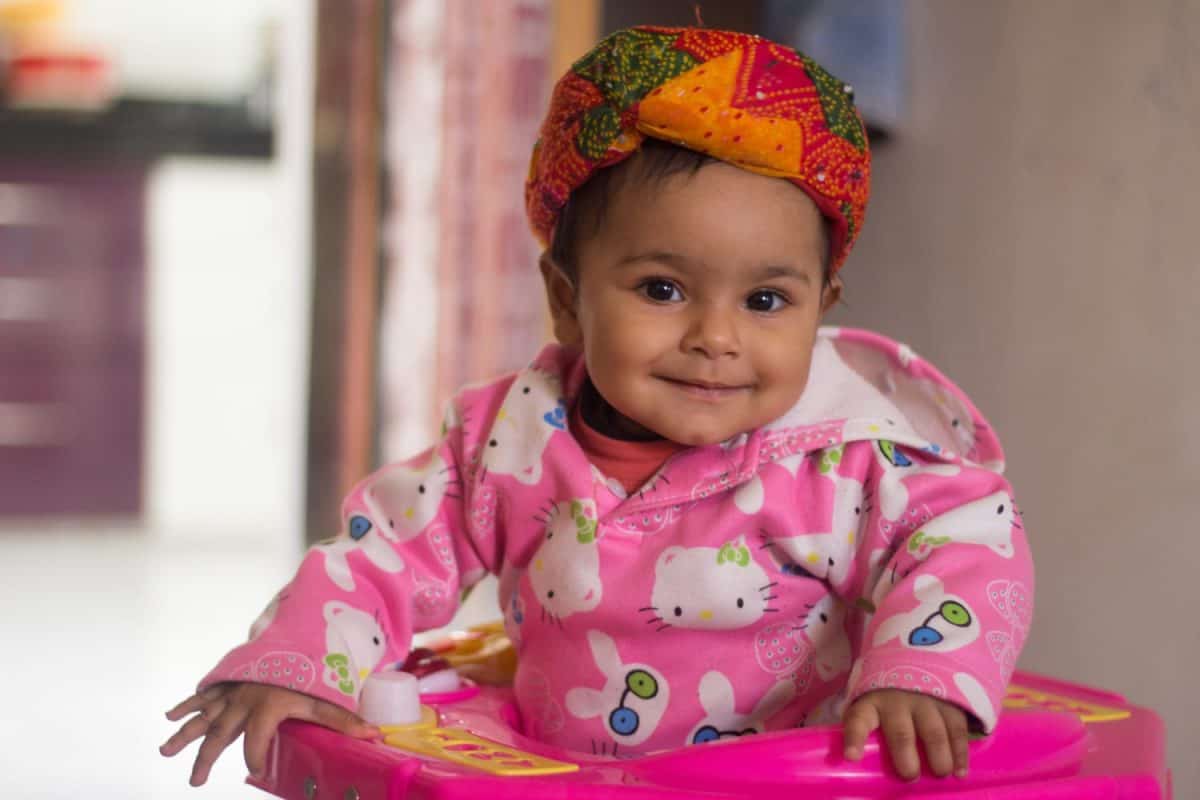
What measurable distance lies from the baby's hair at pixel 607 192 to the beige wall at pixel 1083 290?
0.41 metres

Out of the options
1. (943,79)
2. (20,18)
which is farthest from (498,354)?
(20,18)

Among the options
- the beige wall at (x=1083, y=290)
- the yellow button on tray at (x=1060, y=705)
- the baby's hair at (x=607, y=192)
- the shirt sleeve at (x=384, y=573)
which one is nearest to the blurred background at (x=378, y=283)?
the beige wall at (x=1083, y=290)

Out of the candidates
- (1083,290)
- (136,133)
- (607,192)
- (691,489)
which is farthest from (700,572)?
(136,133)

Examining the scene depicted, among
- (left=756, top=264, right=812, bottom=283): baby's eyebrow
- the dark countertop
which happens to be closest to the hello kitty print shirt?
(left=756, top=264, right=812, bottom=283): baby's eyebrow

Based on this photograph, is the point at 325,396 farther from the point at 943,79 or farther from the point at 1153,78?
the point at 1153,78

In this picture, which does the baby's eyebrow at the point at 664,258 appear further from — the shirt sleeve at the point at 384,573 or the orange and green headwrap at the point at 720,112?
the shirt sleeve at the point at 384,573

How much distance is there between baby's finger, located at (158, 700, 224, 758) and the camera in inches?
34.6

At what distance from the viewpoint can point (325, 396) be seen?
3.29 m

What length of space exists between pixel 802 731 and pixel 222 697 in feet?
1.27

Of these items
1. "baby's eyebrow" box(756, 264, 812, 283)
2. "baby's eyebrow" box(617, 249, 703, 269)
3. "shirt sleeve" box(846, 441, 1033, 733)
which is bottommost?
"shirt sleeve" box(846, 441, 1033, 733)

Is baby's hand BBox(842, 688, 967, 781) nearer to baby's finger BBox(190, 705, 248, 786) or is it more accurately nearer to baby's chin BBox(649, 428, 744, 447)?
baby's chin BBox(649, 428, 744, 447)

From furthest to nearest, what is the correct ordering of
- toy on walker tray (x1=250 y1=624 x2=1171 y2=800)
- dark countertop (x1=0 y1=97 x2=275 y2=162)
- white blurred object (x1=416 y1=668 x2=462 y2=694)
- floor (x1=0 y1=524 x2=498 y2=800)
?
dark countertop (x1=0 y1=97 x2=275 y2=162) → floor (x1=0 y1=524 x2=498 y2=800) → white blurred object (x1=416 y1=668 x2=462 y2=694) → toy on walker tray (x1=250 y1=624 x2=1171 y2=800)

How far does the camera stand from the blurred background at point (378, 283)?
4.18 ft

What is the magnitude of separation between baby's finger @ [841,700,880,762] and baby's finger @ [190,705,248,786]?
1.27 feet
